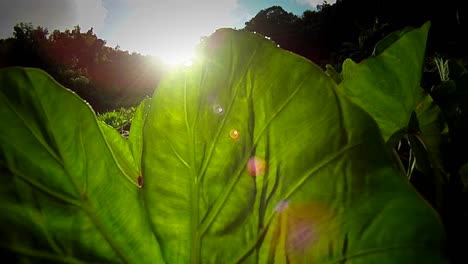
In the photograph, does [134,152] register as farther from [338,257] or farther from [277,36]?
[277,36]

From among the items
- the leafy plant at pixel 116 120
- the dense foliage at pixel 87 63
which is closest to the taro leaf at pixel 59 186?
the leafy plant at pixel 116 120

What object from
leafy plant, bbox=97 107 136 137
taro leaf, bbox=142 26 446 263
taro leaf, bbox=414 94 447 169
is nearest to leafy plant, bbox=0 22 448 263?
taro leaf, bbox=142 26 446 263

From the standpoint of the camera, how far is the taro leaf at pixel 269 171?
0.69 ft

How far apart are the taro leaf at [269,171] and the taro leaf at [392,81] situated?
0.46ft

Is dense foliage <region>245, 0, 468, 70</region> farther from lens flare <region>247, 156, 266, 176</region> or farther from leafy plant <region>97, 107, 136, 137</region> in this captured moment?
lens flare <region>247, 156, 266, 176</region>

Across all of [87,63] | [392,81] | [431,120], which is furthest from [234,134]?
[87,63]

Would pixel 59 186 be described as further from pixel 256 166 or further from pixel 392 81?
pixel 392 81

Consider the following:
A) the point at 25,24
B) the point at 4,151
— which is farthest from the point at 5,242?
the point at 25,24

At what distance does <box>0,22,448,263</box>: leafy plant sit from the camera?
8.4 inches

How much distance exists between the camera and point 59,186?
0.25 metres

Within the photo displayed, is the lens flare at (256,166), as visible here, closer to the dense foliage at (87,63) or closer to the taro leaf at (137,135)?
the taro leaf at (137,135)

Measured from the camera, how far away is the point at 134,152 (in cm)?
43

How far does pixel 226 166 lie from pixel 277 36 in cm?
1722

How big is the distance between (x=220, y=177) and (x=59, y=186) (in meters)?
0.11
